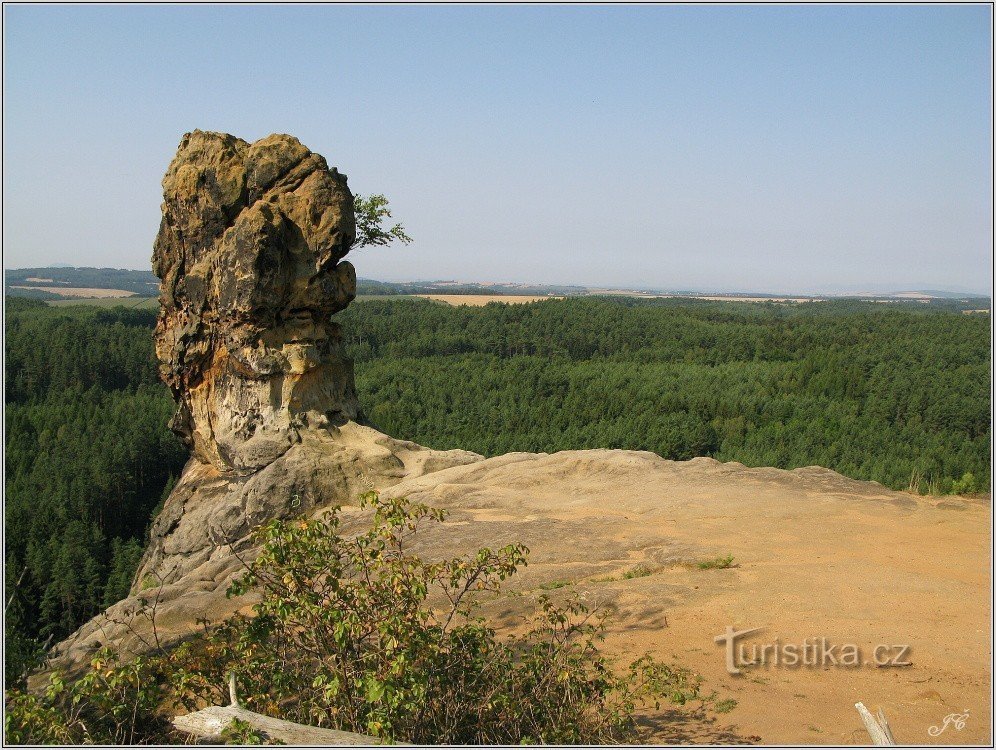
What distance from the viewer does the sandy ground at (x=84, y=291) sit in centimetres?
14500

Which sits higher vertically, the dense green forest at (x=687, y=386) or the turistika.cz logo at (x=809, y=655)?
the turistika.cz logo at (x=809, y=655)

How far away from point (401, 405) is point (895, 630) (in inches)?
2249

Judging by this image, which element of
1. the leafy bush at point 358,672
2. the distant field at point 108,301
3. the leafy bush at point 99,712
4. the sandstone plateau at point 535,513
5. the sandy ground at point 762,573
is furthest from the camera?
the distant field at point 108,301

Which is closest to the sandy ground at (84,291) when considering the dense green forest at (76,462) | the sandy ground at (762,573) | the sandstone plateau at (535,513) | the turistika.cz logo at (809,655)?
the dense green forest at (76,462)

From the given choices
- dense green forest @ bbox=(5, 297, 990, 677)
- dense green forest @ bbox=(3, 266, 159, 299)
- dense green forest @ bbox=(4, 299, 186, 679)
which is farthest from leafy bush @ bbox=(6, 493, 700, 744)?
dense green forest @ bbox=(3, 266, 159, 299)

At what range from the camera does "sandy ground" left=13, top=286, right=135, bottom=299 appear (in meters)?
145

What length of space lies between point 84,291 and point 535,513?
15927cm

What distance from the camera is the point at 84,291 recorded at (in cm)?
15638

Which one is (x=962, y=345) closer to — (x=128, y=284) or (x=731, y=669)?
(x=731, y=669)

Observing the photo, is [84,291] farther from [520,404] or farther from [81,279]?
[520,404]

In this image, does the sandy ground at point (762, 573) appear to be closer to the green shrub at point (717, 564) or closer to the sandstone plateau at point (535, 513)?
the sandstone plateau at point (535, 513)

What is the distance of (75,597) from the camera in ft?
122

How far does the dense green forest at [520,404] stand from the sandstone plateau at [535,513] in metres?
7.36
